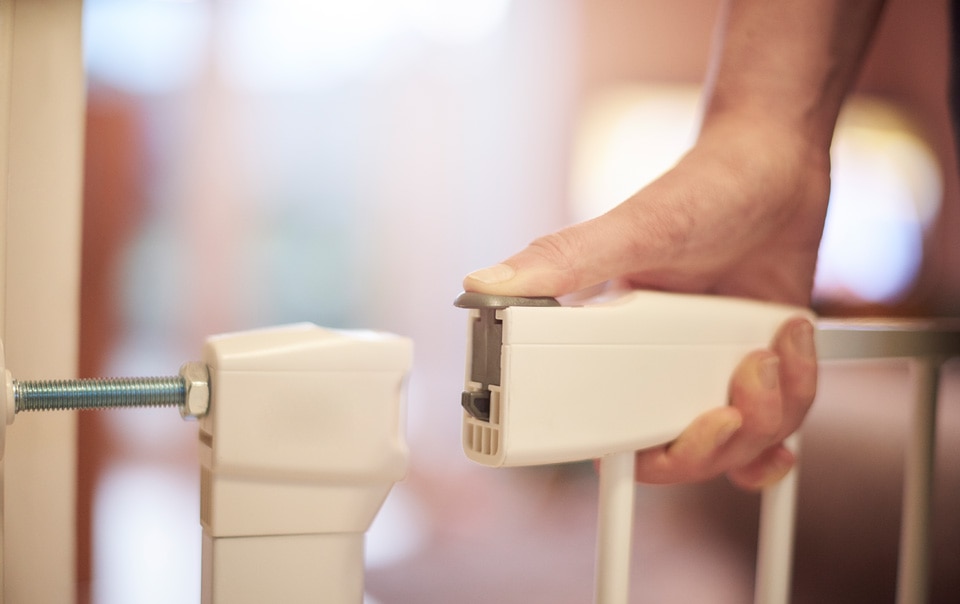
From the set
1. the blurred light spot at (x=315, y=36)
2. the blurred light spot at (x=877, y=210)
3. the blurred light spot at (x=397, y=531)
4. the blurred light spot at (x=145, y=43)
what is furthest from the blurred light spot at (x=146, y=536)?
the blurred light spot at (x=877, y=210)

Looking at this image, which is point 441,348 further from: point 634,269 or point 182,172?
point 634,269

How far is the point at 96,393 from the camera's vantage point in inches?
12.5

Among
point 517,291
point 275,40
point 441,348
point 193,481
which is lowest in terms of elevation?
point 193,481

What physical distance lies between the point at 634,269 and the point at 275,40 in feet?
6.54

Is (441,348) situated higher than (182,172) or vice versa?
(182,172)

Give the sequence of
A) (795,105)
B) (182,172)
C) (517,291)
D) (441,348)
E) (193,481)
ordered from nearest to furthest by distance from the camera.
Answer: (517,291)
(795,105)
(193,481)
(182,172)
(441,348)

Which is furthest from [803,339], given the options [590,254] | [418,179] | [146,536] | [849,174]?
[849,174]

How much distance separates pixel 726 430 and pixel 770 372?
4cm

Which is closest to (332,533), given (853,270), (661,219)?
(661,219)

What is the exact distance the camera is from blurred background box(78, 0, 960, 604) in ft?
6.23

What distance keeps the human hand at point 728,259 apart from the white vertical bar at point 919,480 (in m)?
0.09

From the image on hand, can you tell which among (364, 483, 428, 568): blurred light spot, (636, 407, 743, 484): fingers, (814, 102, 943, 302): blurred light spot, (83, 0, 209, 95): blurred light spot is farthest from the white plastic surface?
(814, 102, 943, 302): blurred light spot

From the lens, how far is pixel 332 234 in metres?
2.35

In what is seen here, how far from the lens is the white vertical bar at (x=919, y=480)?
1.69 ft
